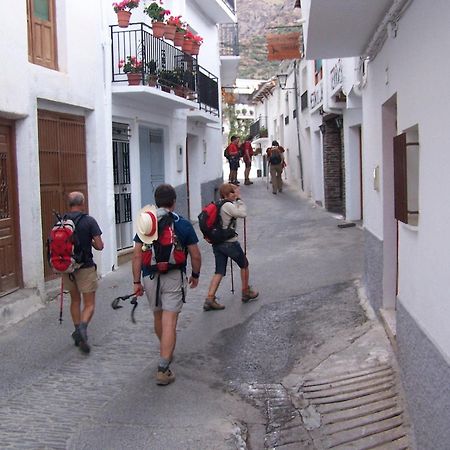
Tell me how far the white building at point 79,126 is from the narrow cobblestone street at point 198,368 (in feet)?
4.06

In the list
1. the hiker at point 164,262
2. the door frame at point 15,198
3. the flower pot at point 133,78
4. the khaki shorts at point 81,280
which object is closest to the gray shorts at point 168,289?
the hiker at point 164,262

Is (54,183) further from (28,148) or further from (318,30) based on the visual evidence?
(318,30)

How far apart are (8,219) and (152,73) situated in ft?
15.5

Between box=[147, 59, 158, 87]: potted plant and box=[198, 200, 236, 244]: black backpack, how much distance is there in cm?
462

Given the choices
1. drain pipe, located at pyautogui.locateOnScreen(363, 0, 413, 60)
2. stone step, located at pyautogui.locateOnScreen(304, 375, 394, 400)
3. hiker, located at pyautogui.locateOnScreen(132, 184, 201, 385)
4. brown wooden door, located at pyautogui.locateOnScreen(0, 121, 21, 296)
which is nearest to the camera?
drain pipe, located at pyautogui.locateOnScreen(363, 0, 413, 60)

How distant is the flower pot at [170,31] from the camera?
13305mm

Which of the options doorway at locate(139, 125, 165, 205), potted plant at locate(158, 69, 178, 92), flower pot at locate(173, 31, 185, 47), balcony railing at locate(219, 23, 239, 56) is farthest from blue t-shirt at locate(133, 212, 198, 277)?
balcony railing at locate(219, 23, 239, 56)

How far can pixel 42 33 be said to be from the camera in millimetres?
9820

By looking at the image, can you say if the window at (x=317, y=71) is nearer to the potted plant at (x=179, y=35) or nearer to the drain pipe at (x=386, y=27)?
the potted plant at (x=179, y=35)

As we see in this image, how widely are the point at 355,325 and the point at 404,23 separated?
344cm

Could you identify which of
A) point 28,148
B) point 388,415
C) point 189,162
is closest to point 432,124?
point 388,415

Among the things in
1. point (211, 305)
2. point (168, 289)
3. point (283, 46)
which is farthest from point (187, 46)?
point (168, 289)

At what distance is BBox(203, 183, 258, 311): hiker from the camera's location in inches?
333

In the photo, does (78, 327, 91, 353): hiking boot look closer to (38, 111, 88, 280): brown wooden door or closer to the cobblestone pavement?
the cobblestone pavement
